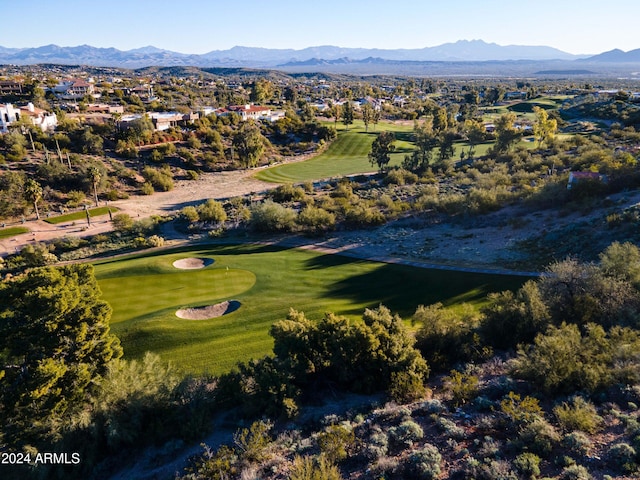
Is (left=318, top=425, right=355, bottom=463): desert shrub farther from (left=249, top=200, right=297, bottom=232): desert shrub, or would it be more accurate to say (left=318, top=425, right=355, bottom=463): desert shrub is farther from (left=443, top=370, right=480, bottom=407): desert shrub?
(left=249, top=200, right=297, bottom=232): desert shrub

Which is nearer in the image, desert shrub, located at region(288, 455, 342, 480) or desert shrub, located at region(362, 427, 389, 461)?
desert shrub, located at region(288, 455, 342, 480)

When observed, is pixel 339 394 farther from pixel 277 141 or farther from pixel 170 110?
pixel 170 110

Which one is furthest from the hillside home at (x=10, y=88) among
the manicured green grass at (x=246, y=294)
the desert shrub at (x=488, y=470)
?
the desert shrub at (x=488, y=470)

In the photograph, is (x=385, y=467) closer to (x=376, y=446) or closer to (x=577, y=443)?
(x=376, y=446)

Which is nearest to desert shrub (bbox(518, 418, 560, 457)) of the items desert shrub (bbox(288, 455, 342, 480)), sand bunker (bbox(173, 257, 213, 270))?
desert shrub (bbox(288, 455, 342, 480))

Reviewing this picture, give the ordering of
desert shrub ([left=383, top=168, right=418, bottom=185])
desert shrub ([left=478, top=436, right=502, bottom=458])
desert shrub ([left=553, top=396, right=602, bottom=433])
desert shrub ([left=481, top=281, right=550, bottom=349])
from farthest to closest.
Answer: desert shrub ([left=383, top=168, right=418, bottom=185]) → desert shrub ([left=481, top=281, right=550, bottom=349]) → desert shrub ([left=553, top=396, right=602, bottom=433]) → desert shrub ([left=478, top=436, right=502, bottom=458])

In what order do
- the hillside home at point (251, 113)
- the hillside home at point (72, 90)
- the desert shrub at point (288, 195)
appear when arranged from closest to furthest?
the desert shrub at point (288, 195), the hillside home at point (251, 113), the hillside home at point (72, 90)

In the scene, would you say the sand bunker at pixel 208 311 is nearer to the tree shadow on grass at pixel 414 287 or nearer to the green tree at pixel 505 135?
the tree shadow on grass at pixel 414 287

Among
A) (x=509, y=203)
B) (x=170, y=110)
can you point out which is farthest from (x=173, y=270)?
(x=170, y=110)
